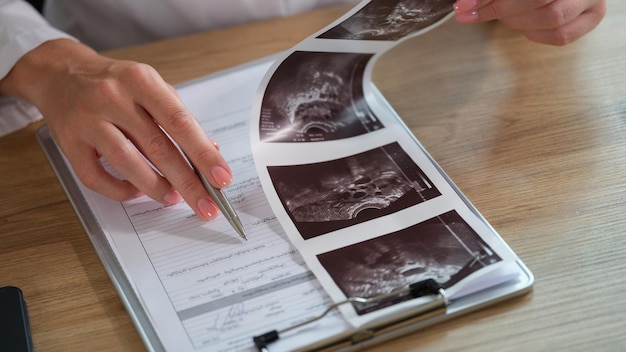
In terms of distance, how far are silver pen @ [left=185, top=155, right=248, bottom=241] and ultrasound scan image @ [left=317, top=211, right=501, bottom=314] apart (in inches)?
3.7

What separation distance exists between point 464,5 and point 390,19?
0.09 meters

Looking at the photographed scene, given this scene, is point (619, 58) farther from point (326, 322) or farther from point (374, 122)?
point (326, 322)

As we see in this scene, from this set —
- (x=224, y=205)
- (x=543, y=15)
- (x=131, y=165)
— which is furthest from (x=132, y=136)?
(x=543, y=15)

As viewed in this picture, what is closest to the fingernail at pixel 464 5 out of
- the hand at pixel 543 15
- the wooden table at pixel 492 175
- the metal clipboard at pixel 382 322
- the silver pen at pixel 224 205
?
the hand at pixel 543 15

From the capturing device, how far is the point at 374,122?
91 centimetres

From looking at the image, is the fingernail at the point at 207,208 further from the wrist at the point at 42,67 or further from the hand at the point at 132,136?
the wrist at the point at 42,67

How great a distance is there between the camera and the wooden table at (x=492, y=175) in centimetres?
68

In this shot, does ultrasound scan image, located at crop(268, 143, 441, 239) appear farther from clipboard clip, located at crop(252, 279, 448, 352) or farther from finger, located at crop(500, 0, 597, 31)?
finger, located at crop(500, 0, 597, 31)

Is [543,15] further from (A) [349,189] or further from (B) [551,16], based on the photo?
(A) [349,189]

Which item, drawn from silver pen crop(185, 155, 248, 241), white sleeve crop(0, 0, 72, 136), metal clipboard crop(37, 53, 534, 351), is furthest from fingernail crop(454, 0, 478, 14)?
white sleeve crop(0, 0, 72, 136)

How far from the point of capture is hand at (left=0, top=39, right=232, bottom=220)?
0.81m

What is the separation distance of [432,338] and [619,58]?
0.55 m

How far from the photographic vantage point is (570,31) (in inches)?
37.5

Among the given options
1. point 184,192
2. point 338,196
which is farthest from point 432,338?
point 184,192
